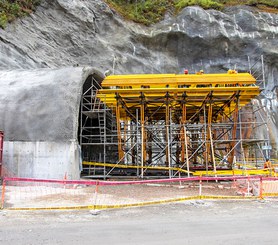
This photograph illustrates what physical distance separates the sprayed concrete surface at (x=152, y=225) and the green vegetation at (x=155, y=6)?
32.5 meters

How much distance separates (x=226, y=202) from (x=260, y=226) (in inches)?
114

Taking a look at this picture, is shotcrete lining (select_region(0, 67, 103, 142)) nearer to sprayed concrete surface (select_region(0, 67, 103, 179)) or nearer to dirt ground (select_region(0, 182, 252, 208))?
sprayed concrete surface (select_region(0, 67, 103, 179))

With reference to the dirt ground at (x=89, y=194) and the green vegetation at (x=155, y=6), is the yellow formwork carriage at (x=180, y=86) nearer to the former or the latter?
the dirt ground at (x=89, y=194)

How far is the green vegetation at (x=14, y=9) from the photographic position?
26.5 m

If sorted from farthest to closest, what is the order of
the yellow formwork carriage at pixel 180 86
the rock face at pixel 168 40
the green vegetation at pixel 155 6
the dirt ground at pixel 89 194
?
the green vegetation at pixel 155 6 < the rock face at pixel 168 40 < the yellow formwork carriage at pixel 180 86 < the dirt ground at pixel 89 194

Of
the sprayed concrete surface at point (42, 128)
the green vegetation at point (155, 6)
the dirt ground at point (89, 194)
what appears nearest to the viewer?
the dirt ground at point (89, 194)

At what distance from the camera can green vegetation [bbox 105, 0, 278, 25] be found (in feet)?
124

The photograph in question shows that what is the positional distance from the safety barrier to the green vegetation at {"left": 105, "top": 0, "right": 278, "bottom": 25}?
2880 centimetres

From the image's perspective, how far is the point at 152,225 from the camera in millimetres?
6871

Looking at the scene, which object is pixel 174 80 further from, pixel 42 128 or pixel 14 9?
pixel 14 9

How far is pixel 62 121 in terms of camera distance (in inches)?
552

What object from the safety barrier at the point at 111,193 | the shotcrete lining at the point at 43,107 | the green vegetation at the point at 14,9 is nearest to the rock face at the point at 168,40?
the green vegetation at the point at 14,9

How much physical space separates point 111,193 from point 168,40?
29.2 m

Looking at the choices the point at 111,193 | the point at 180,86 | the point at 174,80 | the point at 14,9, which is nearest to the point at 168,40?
the point at 14,9
